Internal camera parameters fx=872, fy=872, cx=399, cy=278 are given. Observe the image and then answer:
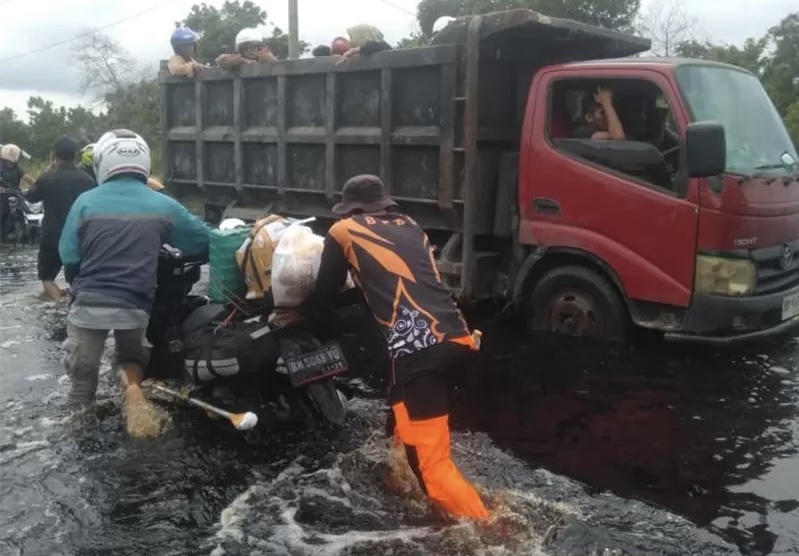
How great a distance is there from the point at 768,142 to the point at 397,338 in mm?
3788

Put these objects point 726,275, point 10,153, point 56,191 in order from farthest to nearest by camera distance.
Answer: point 10,153 < point 56,191 < point 726,275

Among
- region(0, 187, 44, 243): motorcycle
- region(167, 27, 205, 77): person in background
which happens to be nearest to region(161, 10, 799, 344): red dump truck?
region(167, 27, 205, 77): person in background

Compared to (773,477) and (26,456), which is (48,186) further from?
(773,477)

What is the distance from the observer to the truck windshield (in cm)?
598

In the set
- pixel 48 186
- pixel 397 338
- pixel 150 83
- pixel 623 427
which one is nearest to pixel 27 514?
pixel 397 338

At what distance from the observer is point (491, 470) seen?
4.68 metres

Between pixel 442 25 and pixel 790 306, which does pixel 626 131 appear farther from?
pixel 442 25

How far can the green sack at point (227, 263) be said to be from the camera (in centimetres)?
506

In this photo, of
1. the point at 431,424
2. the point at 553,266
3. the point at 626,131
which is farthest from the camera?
the point at 553,266

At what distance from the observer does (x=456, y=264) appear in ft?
22.4

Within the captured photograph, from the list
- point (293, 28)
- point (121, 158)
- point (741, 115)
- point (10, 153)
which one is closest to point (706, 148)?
point (741, 115)

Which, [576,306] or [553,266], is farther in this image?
[553,266]

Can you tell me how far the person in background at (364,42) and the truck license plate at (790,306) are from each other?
3.65 metres

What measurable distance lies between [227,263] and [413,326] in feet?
5.21
